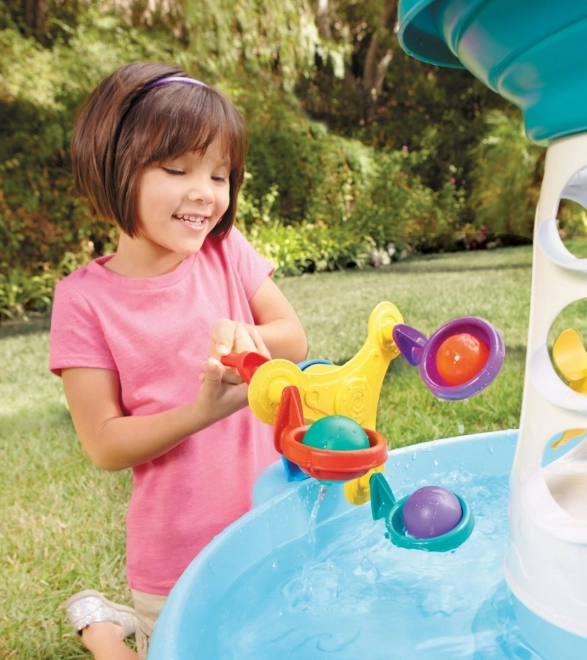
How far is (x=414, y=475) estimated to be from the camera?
1156 millimetres

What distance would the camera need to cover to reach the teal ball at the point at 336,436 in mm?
793

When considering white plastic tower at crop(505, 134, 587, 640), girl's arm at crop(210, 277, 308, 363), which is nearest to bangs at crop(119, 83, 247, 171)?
girl's arm at crop(210, 277, 308, 363)

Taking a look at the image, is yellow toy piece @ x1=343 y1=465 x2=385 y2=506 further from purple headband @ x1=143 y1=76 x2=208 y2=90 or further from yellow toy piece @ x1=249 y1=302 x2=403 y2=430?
purple headband @ x1=143 y1=76 x2=208 y2=90

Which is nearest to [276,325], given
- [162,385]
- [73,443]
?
[162,385]

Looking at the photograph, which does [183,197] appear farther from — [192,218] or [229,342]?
[229,342]

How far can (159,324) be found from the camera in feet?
4.15

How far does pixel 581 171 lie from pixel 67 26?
7.11m

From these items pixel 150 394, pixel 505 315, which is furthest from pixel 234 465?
pixel 505 315

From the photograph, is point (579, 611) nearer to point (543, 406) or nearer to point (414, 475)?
point (543, 406)

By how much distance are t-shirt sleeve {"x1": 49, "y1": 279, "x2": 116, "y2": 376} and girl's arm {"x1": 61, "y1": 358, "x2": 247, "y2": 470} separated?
0.06 ft

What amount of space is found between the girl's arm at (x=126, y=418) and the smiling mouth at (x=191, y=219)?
25 cm

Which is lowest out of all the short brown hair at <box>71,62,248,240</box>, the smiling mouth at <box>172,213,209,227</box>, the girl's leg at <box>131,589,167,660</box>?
the girl's leg at <box>131,589,167,660</box>

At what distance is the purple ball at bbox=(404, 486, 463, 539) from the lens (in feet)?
2.59

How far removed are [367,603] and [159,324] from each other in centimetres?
59
